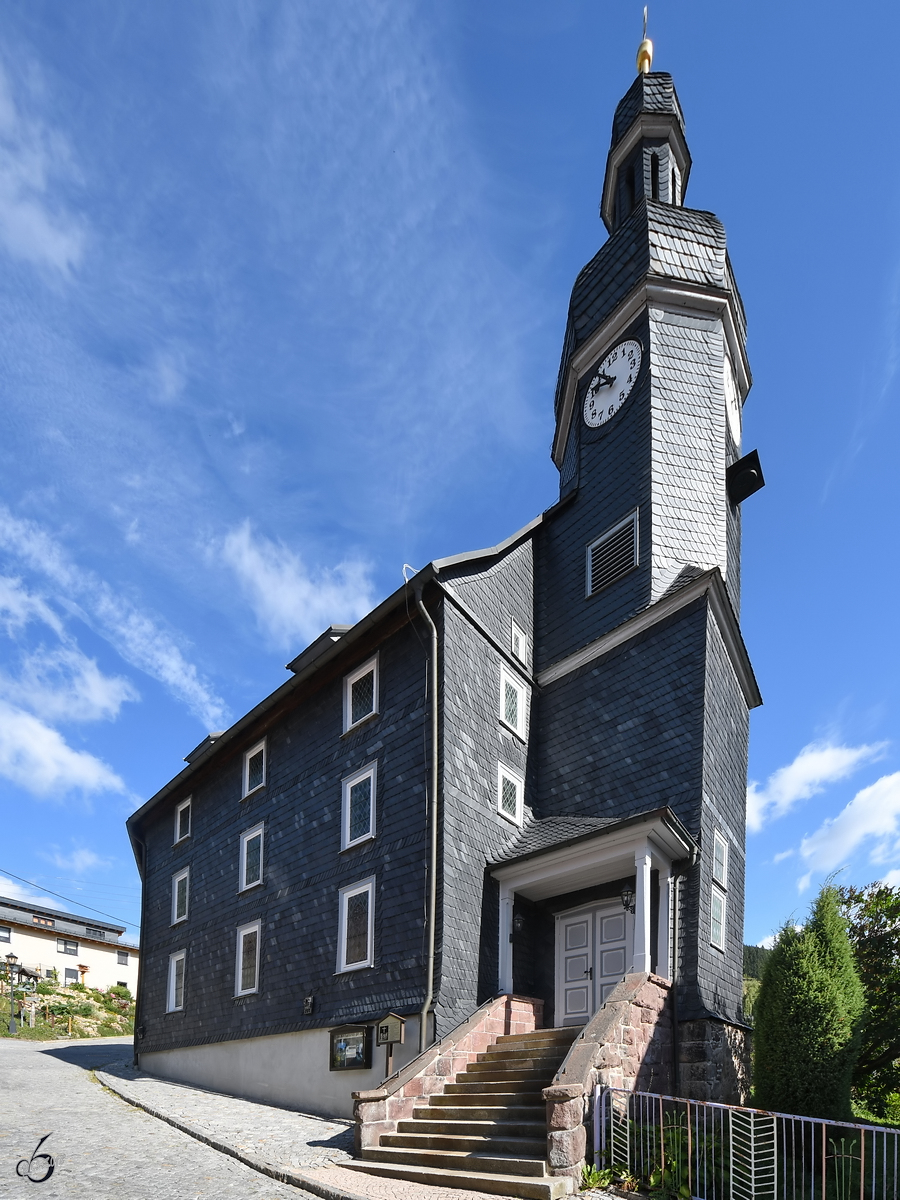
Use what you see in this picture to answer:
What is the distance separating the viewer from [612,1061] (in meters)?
10.1

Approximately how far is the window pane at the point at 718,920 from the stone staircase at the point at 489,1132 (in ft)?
10.4

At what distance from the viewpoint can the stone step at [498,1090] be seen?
1053 cm

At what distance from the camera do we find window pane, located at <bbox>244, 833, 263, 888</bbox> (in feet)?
60.9

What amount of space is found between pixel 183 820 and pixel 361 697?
8.66m

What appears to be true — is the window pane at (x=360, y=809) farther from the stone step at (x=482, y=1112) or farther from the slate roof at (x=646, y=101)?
the slate roof at (x=646, y=101)

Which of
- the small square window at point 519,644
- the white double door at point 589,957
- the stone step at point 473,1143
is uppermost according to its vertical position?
the small square window at point 519,644

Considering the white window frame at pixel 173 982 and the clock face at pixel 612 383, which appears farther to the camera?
the white window frame at pixel 173 982

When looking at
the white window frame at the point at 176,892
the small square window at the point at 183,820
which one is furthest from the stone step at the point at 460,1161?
the small square window at the point at 183,820

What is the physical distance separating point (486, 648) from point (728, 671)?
4.03 m

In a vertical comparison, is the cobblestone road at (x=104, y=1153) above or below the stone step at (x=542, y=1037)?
below

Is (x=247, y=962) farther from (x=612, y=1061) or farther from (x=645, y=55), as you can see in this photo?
(x=645, y=55)

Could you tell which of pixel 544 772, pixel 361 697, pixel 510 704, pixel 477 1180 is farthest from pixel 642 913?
Answer: pixel 361 697

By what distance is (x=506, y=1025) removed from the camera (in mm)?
13117

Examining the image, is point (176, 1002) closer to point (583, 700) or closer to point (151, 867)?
point (151, 867)
